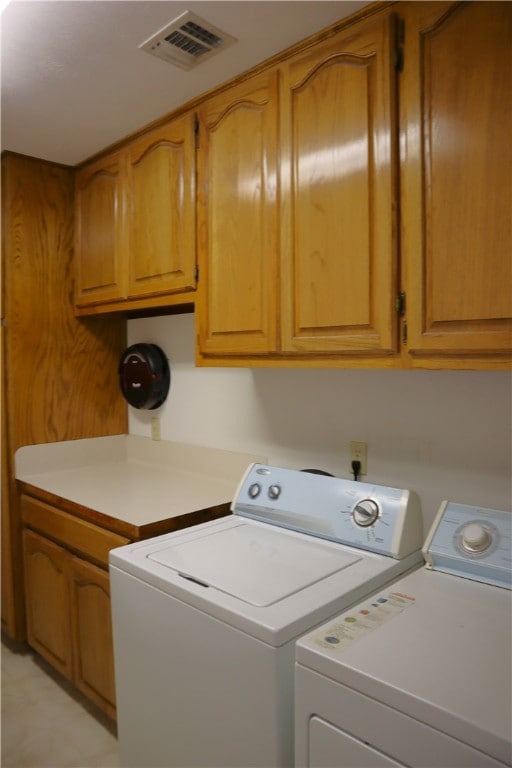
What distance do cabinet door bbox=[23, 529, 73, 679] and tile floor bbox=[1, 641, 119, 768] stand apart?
0.11 m

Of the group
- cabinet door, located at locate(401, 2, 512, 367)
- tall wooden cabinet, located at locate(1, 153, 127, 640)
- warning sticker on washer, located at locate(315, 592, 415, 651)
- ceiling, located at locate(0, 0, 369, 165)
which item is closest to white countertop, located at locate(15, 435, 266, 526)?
tall wooden cabinet, located at locate(1, 153, 127, 640)

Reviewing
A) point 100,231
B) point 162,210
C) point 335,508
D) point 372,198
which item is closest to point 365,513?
point 335,508

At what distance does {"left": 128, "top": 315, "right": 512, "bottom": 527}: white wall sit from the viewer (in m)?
1.51

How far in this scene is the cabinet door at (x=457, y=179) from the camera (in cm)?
115

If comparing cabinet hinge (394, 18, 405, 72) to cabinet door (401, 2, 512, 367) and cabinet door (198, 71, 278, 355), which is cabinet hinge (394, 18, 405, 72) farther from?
cabinet door (198, 71, 278, 355)

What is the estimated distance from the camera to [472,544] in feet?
4.21

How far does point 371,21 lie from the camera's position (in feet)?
4.49

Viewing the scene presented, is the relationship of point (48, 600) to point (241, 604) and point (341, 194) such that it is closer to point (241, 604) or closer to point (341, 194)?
point (241, 604)

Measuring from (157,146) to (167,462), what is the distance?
1.42 m

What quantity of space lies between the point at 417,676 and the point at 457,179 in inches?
40.9

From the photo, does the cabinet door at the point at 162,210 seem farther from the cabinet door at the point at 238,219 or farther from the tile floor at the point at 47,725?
Result: the tile floor at the point at 47,725

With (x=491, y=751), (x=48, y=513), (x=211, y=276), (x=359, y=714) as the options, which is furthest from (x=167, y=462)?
(x=491, y=751)

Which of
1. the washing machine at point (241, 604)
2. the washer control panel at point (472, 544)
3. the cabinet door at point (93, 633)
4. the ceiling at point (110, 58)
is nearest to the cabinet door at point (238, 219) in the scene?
the ceiling at point (110, 58)

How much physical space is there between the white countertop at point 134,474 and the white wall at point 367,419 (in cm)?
9
